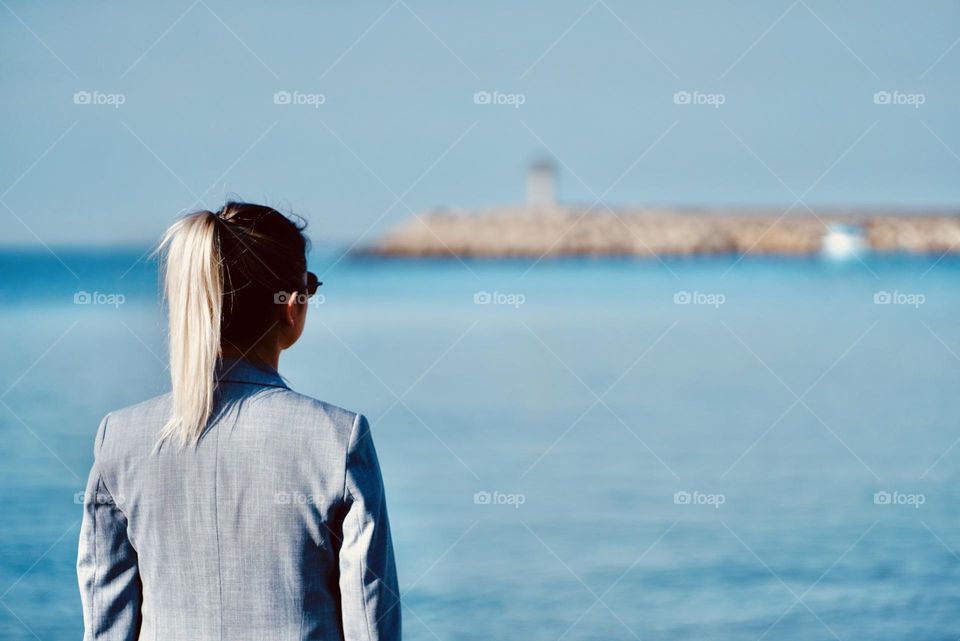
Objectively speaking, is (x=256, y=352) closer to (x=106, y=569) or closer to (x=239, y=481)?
(x=239, y=481)

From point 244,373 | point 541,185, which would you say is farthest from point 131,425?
point 541,185

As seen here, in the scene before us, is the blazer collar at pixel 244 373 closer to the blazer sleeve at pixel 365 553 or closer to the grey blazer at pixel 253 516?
the grey blazer at pixel 253 516

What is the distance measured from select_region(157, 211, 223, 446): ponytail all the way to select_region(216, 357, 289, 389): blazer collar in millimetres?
17

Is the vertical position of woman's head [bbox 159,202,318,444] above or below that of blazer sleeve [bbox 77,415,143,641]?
above

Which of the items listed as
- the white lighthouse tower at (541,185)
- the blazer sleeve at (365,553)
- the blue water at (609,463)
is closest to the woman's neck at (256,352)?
the blazer sleeve at (365,553)

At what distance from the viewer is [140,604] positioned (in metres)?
1.45

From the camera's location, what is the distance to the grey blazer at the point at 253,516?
1.32 metres

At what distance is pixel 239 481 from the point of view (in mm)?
1329

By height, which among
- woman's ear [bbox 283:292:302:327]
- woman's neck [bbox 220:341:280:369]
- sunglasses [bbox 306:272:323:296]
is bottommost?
woman's neck [bbox 220:341:280:369]

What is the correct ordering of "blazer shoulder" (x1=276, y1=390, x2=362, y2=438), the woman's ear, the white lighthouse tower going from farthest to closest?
the white lighthouse tower → the woman's ear → "blazer shoulder" (x1=276, y1=390, x2=362, y2=438)

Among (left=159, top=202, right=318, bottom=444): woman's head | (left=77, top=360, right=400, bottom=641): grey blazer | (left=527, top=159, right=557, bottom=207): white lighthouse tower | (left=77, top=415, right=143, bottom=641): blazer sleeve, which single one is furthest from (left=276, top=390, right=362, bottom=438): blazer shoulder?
(left=527, top=159, right=557, bottom=207): white lighthouse tower

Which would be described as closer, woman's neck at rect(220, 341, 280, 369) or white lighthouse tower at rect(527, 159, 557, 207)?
woman's neck at rect(220, 341, 280, 369)

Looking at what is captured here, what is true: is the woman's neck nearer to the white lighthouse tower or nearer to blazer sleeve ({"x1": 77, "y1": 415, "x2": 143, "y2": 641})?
blazer sleeve ({"x1": 77, "y1": 415, "x2": 143, "y2": 641})

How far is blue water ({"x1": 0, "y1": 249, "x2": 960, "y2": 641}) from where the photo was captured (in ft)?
16.4
